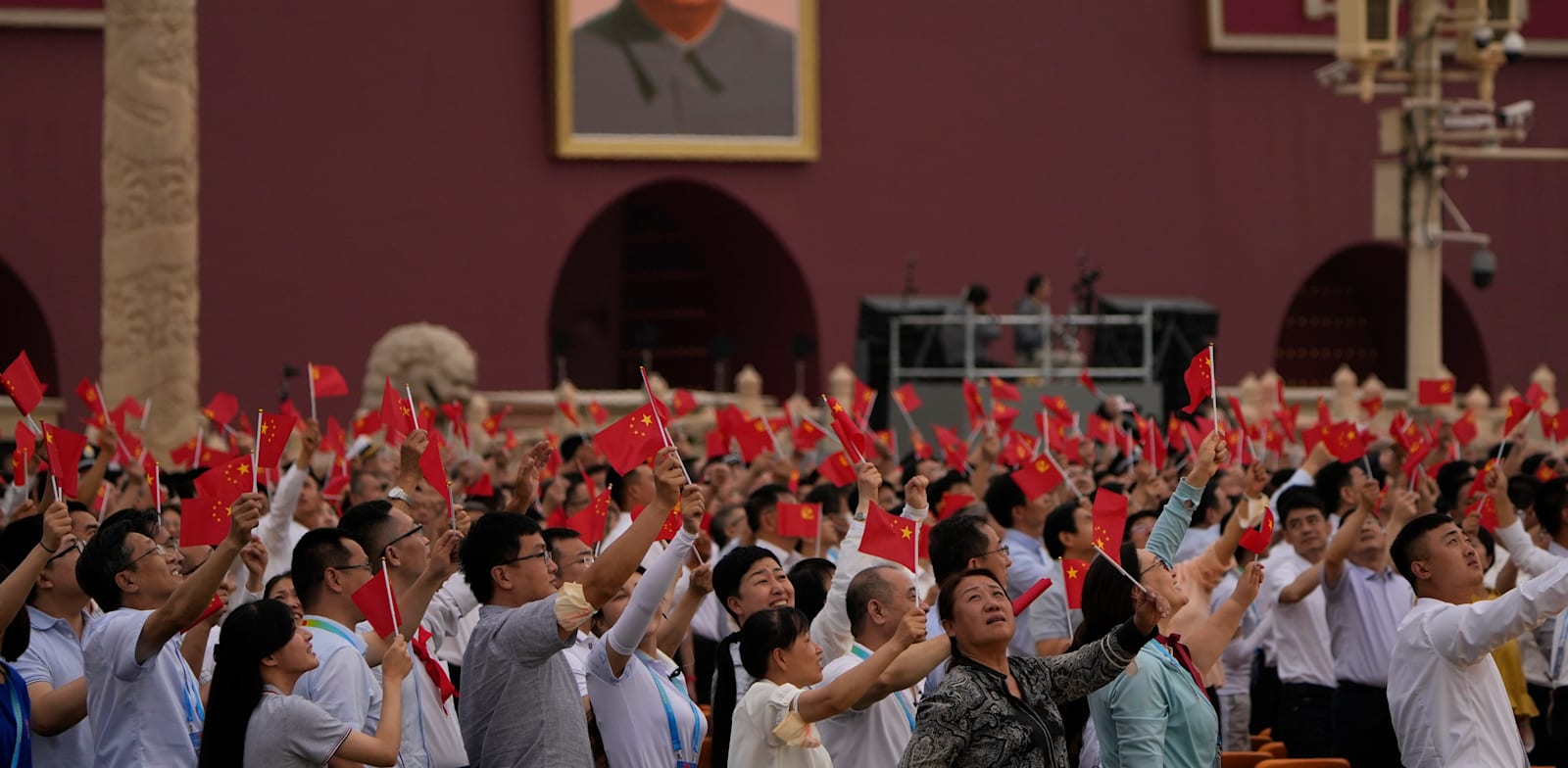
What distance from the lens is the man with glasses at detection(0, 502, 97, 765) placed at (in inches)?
251

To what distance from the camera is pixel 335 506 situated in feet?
36.9

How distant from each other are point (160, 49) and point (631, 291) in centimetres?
1057

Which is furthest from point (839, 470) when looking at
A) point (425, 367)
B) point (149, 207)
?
point (425, 367)

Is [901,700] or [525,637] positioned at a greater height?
[525,637]

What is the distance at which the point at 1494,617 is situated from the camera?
6.49 meters

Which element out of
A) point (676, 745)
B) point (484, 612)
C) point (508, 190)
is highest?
point (508, 190)

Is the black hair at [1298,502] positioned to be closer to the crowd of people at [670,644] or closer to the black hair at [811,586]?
the crowd of people at [670,644]


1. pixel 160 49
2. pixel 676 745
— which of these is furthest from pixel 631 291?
pixel 676 745

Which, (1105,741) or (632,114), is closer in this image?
(1105,741)

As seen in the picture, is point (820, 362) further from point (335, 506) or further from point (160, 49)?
point (335, 506)

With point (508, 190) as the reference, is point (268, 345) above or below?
below

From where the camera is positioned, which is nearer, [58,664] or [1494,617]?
[1494,617]

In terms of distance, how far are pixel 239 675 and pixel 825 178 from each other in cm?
2086

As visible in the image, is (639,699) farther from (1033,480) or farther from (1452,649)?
(1033,480)
